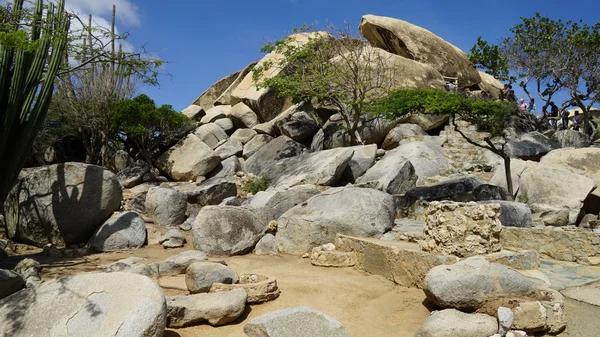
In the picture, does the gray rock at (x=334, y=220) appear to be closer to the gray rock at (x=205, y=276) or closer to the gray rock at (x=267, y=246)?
the gray rock at (x=267, y=246)

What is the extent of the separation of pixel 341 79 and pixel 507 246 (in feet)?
36.3

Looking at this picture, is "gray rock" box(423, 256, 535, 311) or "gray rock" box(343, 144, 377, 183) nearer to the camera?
"gray rock" box(423, 256, 535, 311)


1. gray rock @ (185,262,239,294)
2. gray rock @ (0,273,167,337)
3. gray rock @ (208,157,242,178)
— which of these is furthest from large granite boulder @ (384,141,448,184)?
gray rock @ (0,273,167,337)

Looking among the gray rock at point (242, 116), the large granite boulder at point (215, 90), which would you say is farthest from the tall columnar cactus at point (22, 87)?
the large granite boulder at point (215, 90)

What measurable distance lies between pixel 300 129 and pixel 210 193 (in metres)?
7.29

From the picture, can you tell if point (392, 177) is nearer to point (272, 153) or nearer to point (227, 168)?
point (272, 153)

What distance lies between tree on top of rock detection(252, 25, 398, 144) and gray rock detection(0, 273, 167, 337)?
12.6 meters

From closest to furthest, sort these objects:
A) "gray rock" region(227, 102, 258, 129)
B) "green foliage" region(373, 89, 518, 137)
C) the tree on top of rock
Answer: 1. "green foliage" region(373, 89, 518, 137)
2. the tree on top of rock
3. "gray rock" region(227, 102, 258, 129)

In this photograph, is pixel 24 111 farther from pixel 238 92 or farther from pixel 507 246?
pixel 238 92

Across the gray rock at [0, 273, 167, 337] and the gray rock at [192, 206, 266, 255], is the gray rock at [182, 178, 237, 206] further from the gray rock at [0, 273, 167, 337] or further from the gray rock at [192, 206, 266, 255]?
the gray rock at [0, 273, 167, 337]

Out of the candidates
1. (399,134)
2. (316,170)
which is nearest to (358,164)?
(316,170)

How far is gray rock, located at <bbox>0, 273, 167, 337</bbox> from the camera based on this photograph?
394 centimetres

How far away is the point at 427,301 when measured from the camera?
541 cm

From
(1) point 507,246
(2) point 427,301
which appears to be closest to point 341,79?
(1) point 507,246
